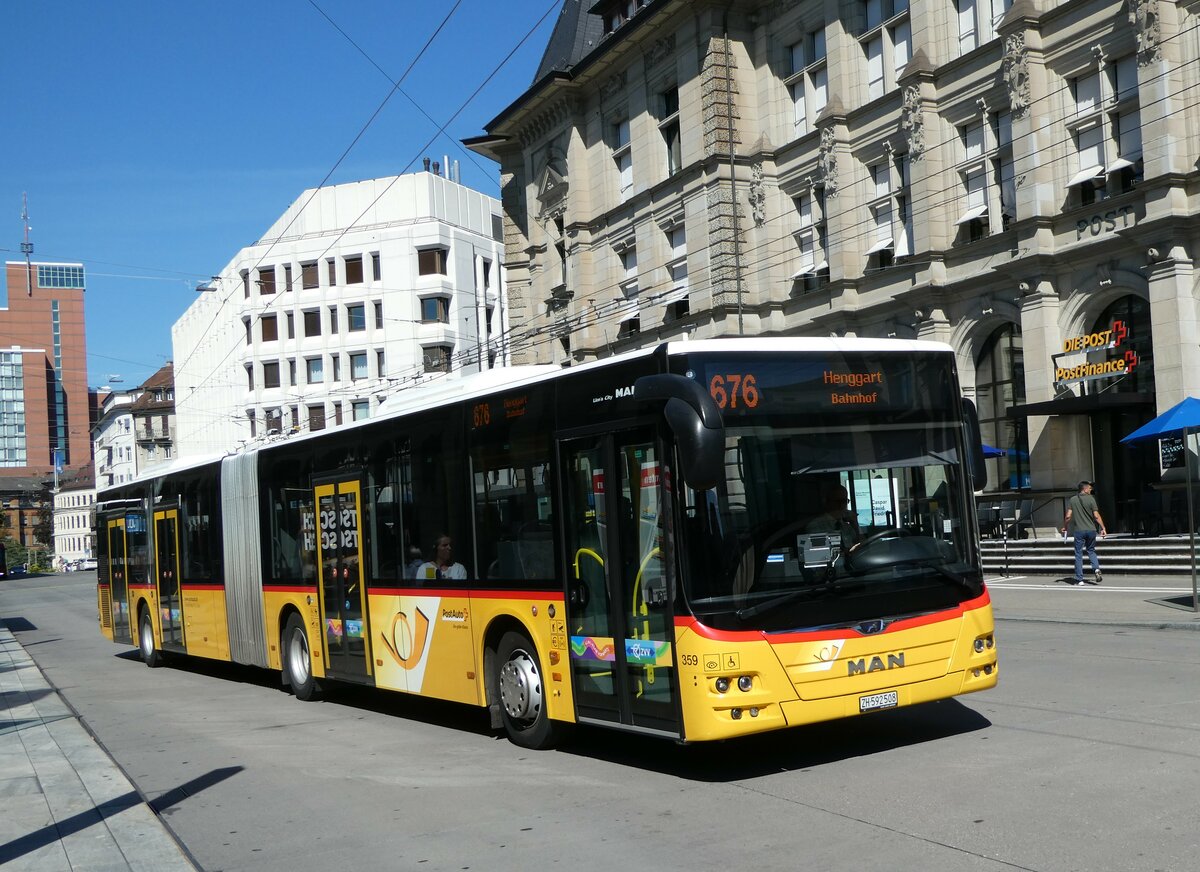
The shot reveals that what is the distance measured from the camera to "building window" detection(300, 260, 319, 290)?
77.7 m

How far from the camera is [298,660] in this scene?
14758 millimetres

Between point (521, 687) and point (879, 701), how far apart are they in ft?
9.54

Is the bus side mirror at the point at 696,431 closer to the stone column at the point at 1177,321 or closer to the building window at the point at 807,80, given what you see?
the stone column at the point at 1177,321

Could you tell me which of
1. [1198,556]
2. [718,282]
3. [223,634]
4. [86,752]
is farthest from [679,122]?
[86,752]

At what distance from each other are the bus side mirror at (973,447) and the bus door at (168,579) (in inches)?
500

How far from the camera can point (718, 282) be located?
3797cm

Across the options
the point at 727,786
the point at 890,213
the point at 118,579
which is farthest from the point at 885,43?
the point at 727,786

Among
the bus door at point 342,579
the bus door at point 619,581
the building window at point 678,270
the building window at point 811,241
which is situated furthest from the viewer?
the building window at point 678,270

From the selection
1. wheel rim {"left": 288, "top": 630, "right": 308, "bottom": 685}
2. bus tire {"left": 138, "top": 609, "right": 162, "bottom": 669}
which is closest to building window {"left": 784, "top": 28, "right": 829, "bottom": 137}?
bus tire {"left": 138, "top": 609, "right": 162, "bottom": 669}

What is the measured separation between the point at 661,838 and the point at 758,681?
149 centimetres

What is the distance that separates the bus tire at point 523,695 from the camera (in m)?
9.95

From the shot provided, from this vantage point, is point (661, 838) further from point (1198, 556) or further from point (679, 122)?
point (679, 122)

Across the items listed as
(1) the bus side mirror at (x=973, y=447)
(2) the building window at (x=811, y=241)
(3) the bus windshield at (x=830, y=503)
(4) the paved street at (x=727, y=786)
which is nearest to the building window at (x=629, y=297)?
(2) the building window at (x=811, y=241)

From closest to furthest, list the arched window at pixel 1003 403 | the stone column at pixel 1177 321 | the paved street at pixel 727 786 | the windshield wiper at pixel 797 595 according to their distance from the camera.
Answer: the paved street at pixel 727 786 < the windshield wiper at pixel 797 595 < the stone column at pixel 1177 321 < the arched window at pixel 1003 403
